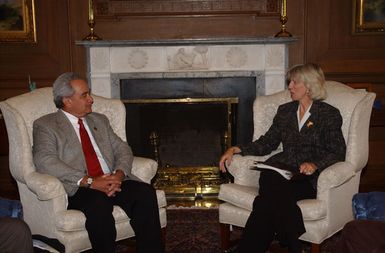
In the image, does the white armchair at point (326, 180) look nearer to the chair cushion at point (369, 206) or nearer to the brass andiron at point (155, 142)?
the chair cushion at point (369, 206)

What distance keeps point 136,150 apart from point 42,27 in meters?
1.59

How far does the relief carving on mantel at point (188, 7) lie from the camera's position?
5152 millimetres

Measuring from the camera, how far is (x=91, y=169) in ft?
11.2

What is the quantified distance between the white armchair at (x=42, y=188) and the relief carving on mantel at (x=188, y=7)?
1.71m

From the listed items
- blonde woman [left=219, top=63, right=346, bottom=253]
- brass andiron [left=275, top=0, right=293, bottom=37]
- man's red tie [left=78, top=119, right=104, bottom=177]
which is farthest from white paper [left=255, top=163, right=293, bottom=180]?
brass andiron [left=275, top=0, right=293, bottom=37]

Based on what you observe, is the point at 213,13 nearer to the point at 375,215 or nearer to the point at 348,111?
the point at 348,111

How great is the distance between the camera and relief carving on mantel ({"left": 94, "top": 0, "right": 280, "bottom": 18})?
203 inches

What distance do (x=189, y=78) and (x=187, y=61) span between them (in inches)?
7.8

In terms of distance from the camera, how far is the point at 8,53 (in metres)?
5.29

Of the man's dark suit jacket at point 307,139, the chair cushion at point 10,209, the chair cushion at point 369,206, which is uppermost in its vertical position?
the man's dark suit jacket at point 307,139

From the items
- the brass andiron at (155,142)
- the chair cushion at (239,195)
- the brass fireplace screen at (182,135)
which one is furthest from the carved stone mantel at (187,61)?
the chair cushion at (239,195)

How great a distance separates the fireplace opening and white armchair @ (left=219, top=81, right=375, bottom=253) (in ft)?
4.49

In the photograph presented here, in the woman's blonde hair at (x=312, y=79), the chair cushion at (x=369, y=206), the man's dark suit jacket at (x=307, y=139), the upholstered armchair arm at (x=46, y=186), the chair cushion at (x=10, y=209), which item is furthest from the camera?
the woman's blonde hair at (x=312, y=79)

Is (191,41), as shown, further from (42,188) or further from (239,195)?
(42,188)
